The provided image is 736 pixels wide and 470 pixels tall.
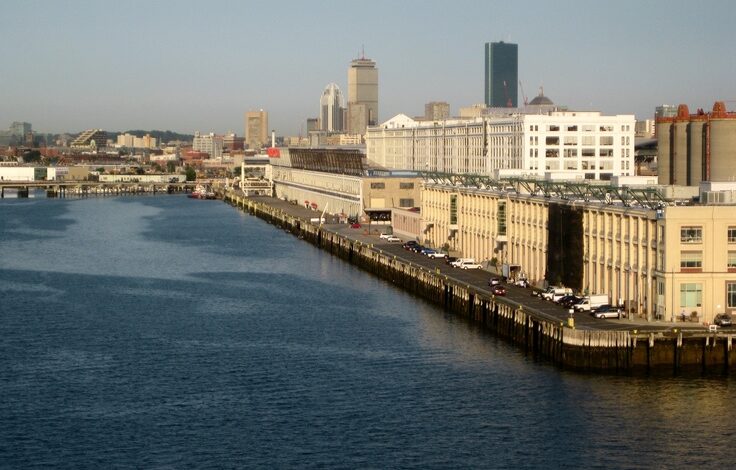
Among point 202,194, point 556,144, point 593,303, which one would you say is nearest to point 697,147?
point 556,144

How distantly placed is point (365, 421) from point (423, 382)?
513cm

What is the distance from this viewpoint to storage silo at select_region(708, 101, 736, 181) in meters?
76.8

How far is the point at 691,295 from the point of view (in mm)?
42125

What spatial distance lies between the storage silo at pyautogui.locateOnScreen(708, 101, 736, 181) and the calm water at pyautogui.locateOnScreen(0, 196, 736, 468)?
27051 millimetres

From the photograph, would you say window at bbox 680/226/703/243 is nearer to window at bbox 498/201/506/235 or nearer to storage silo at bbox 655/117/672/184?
window at bbox 498/201/506/235

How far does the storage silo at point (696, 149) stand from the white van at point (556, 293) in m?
32.9

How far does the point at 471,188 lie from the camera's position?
69.3 m

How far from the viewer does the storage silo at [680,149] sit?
272ft

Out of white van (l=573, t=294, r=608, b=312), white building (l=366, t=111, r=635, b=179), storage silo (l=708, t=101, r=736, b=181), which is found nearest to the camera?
white van (l=573, t=294, r=608, b=312)

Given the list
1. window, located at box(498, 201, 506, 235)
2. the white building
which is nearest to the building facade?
window, located at box(498, 201, 506, 235)

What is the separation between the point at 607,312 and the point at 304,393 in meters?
11.7

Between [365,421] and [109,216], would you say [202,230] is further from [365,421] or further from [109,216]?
[365,421]

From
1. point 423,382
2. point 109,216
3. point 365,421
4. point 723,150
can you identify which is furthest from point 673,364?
point 109,216

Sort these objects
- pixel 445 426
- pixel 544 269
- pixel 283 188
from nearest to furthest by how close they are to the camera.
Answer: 1. pixel 445 426
2. pixel 544 269
3. pixel 283 188
